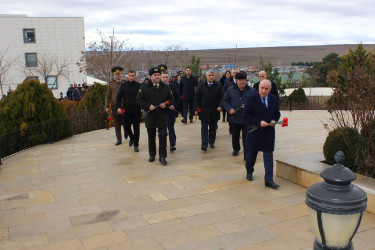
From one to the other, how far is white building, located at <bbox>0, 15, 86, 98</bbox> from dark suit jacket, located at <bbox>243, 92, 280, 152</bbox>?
43.3 m

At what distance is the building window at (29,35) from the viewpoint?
A: 1889 inches

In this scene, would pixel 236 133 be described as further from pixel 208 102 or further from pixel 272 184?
pixel 272 184

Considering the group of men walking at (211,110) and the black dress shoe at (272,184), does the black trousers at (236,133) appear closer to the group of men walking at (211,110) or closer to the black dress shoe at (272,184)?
the group of men walking at (211,110)

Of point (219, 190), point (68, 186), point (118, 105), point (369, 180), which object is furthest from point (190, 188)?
point (118, 105)

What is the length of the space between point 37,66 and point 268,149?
44787 millimetres

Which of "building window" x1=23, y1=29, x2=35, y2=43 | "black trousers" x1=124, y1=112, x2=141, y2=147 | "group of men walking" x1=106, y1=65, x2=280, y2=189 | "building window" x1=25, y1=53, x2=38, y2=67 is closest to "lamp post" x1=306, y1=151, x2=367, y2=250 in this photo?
"group of men walking" x1=106, y1=65, x2=280, y2=189

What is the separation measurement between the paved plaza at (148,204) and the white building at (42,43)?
1623 inches

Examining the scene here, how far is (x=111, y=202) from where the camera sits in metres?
5.44

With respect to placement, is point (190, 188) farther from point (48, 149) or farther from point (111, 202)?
point (48, 149)

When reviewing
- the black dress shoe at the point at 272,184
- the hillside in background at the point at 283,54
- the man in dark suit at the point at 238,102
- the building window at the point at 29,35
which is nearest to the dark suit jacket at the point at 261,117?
the black dress shoe at the point at 272,184

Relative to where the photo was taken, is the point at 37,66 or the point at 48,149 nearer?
the point at 48,149

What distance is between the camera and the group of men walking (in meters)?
5.82

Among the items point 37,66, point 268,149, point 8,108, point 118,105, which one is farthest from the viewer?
point 37,66

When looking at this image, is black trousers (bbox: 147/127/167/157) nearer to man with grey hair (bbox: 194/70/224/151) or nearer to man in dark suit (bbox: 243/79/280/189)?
man with grey hair (bbox: 194/70/224/151)
